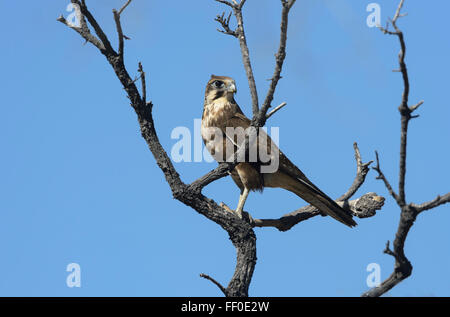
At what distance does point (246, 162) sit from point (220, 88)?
4.37 ft

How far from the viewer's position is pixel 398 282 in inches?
186

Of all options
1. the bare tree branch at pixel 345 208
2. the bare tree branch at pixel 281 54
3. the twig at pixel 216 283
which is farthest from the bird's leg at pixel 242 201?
the bare tree branch at pixel 281 54

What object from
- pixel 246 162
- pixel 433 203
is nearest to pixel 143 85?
pixel 246 162

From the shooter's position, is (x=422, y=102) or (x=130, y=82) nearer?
(x=422, y=102)

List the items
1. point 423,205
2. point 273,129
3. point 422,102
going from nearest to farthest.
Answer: point 422,102
point 423,205
point 273,129

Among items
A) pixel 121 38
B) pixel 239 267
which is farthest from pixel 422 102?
pixel 121 38

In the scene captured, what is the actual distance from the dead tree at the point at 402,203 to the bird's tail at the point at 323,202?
232cm

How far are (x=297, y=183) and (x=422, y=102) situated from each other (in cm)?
339

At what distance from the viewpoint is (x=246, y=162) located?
726 cm

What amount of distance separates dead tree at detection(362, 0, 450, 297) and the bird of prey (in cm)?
244

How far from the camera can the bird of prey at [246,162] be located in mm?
7230

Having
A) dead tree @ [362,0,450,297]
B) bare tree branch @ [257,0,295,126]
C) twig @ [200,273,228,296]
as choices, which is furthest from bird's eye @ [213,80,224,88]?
dead tree @ [362,0,450,297]
